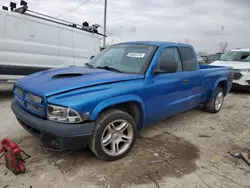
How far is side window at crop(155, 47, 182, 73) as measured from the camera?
11.2ft

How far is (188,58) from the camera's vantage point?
14.2 ft

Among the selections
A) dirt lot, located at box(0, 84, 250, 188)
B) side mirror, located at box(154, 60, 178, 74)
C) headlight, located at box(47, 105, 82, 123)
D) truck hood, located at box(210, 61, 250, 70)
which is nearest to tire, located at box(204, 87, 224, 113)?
dirt lot, located at box(0, 84, 250, 188)

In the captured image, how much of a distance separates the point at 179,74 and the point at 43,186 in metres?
2.80

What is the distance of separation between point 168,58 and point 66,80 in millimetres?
1859

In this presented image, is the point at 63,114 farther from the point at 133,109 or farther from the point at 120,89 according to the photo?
the point at 133,109

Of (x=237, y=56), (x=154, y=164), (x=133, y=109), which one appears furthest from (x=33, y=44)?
(x=237, y=56)

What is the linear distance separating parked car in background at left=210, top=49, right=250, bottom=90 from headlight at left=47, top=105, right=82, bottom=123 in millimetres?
7659

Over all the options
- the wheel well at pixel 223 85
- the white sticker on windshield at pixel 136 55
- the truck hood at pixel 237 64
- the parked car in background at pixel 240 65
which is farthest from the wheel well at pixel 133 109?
the truck hood at pixel 237 64

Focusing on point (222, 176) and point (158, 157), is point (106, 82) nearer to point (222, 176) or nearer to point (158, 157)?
point (158, 157)

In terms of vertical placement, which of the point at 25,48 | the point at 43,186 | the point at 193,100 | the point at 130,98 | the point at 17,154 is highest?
the point at 25,48

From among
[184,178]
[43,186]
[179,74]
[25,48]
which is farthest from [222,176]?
[25,48]

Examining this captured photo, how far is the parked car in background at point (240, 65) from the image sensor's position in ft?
26.7

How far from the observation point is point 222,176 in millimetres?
2725

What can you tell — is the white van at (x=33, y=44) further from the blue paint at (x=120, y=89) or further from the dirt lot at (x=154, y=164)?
the blue paint at (x=120, y=89)
